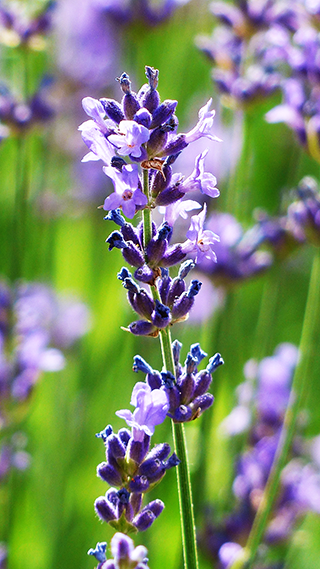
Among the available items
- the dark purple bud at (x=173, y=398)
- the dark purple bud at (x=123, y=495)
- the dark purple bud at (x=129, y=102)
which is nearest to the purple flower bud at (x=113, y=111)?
the dark purple bud at (x=129, y=102)

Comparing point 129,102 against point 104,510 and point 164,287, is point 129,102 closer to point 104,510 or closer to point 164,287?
point 164,287

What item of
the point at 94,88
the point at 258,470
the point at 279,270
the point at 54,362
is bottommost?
the point at 258,470

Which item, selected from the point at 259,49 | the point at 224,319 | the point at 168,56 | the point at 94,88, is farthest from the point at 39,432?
the point at 168,56

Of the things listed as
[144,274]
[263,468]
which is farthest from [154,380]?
[263,468]

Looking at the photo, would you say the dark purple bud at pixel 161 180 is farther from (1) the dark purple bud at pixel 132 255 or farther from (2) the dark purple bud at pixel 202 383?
(2) the dark purple bud at pixel 202 383

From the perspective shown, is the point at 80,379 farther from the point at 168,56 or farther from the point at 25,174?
the point at 168,56

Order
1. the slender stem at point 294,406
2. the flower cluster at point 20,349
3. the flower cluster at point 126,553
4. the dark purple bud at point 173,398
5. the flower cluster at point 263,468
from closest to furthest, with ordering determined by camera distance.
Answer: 1. the flower cluster at point 126,553
2. the dark purple bud at point 173,398
3. the slender stem at point 294,406
4. the flower cluster at point 263,468
5. the flower cluster at point 20,349
